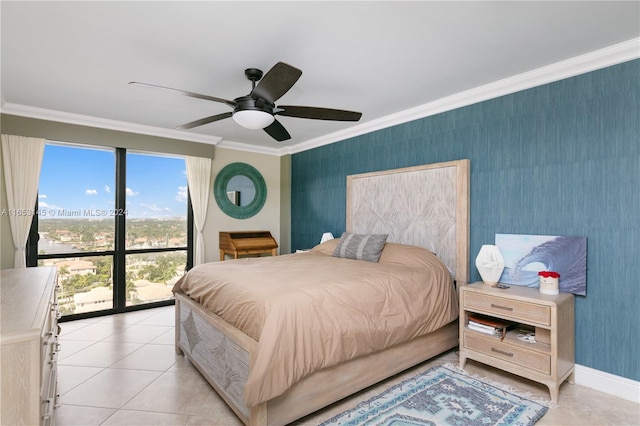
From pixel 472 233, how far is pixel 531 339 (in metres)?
1.06

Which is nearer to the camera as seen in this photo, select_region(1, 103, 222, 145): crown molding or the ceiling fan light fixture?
the ceiling fan light fixture

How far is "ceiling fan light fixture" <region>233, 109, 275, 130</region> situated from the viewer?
2.51 m

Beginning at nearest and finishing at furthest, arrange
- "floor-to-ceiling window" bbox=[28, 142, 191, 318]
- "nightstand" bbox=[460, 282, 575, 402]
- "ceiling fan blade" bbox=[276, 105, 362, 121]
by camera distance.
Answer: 1. "nightstand" bbox=[460, 282, 575, 402]
2. "ceiling fan blade" bbox=[276, 105, 362, 121]
3. "floor-to-ceiling window" bbox=[28, 142, 191, 318]

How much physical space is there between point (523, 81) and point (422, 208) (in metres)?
1.48

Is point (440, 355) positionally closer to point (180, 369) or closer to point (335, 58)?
point (180, 369)

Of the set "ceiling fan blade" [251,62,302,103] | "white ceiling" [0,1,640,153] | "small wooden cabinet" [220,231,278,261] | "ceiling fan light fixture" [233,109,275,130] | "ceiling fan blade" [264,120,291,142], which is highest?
"white ceiling" [0,1,640,153]

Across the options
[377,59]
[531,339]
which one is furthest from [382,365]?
[377,59]

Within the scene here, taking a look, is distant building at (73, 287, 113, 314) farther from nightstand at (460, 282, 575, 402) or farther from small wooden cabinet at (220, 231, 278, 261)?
nightstand at (460, 282, 575, 402)

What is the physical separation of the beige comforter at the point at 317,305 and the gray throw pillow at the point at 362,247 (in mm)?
196

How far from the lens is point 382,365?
2463 millimetres

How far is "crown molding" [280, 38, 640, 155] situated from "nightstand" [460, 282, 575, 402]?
5.77 feet

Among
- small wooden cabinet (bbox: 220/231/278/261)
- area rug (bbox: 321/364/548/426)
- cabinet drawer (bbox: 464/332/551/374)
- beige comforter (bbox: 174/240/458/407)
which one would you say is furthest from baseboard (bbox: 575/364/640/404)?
small wooden cabinet (bbox: 220/231/278/261)

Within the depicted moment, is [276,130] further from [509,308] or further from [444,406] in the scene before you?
[444,406]

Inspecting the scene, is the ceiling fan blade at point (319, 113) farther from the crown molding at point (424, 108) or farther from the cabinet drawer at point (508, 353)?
the cabinet drawer at point (508, 353)
